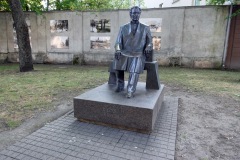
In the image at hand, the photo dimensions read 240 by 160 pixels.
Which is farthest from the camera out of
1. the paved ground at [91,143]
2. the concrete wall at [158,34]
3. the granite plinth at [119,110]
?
the concrete wall at [158,34]

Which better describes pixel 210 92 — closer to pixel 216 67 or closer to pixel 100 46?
pixel 216 67

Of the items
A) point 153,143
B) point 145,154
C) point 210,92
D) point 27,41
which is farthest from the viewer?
point 27,41

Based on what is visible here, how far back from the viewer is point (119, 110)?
283 cm

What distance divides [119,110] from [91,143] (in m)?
0.62

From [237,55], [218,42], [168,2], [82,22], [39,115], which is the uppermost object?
[168,2]

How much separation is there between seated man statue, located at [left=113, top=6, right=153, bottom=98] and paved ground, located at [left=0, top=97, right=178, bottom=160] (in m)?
0.86

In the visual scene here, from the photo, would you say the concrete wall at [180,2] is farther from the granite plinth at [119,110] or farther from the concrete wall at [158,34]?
the granite plinth at [119,110]

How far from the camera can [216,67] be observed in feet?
31.5

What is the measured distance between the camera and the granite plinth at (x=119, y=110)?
2.71m

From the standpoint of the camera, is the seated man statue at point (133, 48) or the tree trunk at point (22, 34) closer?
the seated man statue at point (133, 48)

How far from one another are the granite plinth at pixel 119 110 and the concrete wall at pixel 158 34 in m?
7.20

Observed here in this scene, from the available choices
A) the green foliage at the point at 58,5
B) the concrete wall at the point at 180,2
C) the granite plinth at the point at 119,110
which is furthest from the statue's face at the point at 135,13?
the concrete wall at the point at 180,2

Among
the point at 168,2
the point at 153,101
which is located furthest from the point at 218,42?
the point at 168,2

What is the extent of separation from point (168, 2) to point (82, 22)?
36.4 feet
